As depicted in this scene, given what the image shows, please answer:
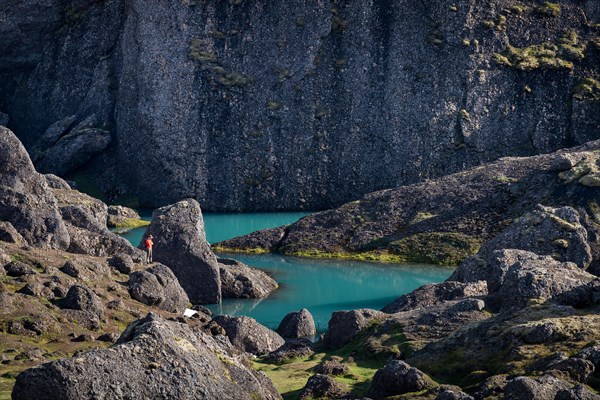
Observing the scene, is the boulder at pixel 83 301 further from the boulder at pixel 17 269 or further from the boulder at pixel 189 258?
the boulder at pixel 189 258

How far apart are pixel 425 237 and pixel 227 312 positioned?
32.1 metres

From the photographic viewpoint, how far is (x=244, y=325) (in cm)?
4906

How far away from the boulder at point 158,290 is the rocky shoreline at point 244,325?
7 centimetres

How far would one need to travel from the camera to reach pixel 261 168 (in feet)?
399

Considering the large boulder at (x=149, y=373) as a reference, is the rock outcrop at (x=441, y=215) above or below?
below

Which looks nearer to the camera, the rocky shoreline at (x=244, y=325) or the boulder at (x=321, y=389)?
the rocky shoreline at (x=244, y=325)

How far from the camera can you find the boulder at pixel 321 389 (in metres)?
34.7

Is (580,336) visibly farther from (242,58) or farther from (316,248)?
(242,58)

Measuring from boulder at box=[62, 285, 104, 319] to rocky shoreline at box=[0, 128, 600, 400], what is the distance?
0.07 meters

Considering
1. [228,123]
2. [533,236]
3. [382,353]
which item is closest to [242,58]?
[228,123]

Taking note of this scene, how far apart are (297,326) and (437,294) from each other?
648 centimetres

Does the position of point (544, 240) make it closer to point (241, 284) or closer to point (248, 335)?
point (241, 284)

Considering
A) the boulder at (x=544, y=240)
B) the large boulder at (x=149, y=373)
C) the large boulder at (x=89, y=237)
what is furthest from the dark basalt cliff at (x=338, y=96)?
the large boulder at (x=149, y=373)

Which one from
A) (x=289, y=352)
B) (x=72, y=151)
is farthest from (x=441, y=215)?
(x=72, y=151)
